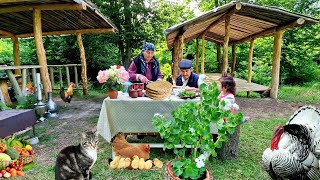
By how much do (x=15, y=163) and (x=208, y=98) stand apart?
10.1ft

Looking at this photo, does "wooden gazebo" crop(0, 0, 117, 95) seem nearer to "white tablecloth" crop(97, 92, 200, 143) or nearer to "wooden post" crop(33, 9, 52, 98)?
"wooden post" crop(33, 9, 52, 98)

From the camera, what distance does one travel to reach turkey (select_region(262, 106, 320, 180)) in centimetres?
289

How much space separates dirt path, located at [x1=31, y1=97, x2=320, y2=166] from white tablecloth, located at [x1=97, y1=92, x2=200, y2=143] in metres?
1.12

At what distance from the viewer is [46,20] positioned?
9484 millimetres

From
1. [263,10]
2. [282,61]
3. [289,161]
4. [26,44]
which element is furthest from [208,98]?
[26,44]

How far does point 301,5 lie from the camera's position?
1341cm

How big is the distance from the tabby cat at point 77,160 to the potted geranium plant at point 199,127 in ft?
4.24

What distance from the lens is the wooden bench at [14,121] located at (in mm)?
4023

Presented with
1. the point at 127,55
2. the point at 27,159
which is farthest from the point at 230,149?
the point at 127,55

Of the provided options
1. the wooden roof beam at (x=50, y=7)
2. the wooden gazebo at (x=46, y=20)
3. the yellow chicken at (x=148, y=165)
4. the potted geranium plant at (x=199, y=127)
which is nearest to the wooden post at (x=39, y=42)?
the wooden gazebo at (x=46, y=20)

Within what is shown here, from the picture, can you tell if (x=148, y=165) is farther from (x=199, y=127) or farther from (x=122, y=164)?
(x=199, y=127)

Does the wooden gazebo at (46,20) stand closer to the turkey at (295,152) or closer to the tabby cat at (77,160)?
the tabby cat at (77,160)

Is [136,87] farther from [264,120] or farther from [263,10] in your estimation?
[263,10]

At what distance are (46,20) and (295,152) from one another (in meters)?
9.55
